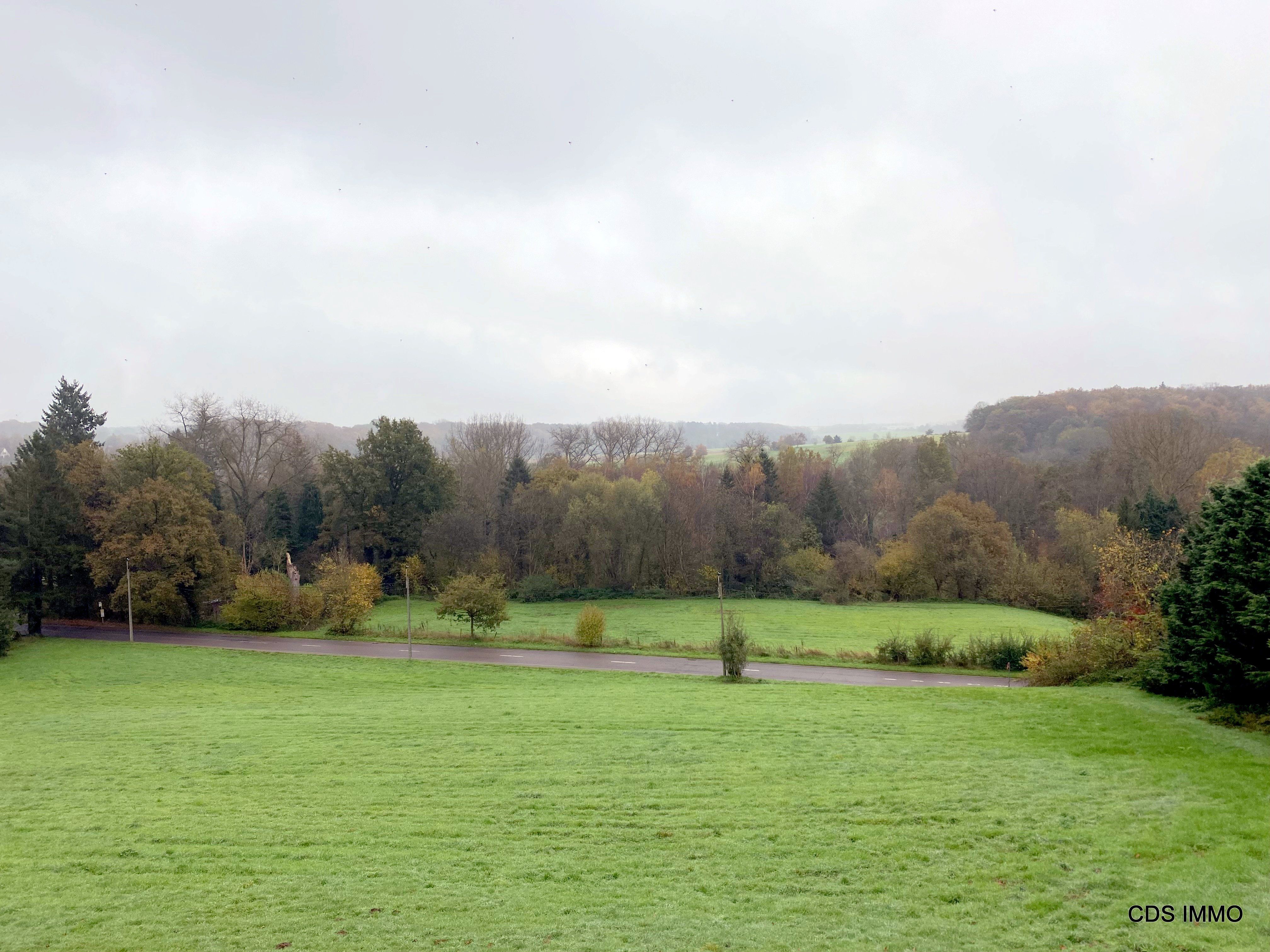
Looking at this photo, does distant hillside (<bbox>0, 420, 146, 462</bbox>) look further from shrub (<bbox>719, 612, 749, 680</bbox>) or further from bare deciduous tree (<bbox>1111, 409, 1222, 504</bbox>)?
bare deciduous tree (<bbox>1111, 409, 1222, 504</bbox>)

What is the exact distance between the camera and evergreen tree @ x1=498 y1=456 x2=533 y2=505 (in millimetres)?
67062

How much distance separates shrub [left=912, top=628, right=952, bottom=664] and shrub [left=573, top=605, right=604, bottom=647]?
14965mm

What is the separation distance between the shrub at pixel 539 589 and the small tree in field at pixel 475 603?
1817cm

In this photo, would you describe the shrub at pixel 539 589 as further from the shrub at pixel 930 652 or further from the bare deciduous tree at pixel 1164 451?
the bare deciduous tree at pixel 1164 451

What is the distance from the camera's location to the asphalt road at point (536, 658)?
2922 cm

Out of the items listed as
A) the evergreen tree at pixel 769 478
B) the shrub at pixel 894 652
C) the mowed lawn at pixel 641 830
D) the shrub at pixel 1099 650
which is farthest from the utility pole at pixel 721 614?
the evergreen tree at pixel 769 478

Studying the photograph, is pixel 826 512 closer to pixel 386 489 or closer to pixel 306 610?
pixel 386 489

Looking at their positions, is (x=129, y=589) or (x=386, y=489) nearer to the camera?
(x=129, y=589)

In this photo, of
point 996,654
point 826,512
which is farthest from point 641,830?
point 826,512

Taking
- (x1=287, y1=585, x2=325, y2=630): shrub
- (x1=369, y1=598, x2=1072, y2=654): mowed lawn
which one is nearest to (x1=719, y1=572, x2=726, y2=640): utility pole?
(x1=369, y1=598, x2=1072, y2=654): mowed lawn

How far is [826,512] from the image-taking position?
6800cm

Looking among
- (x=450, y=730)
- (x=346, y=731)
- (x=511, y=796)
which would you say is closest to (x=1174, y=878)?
(x=511, y=796)

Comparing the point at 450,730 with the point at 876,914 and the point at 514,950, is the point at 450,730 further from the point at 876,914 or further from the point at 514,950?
the point at 876,914

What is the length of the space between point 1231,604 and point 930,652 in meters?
17.9
